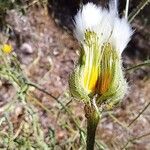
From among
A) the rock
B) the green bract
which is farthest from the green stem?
the rock

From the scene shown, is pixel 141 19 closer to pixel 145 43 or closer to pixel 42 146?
A: pixel 145 43

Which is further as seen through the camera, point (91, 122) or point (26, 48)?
point (26, 48)

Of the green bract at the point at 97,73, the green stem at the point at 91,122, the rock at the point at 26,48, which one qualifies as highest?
the rock at the point at 26,48

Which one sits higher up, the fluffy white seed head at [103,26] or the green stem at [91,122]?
the fluffy white seed head at [103,26]

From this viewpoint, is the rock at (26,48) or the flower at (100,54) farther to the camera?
the rock at (26,48)

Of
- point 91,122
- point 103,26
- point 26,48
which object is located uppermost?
point 26,48

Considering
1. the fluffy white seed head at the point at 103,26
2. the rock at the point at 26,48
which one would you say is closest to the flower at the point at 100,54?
the fluffy white seed head at the point at 103,26

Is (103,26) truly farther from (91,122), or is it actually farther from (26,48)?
(26,48)

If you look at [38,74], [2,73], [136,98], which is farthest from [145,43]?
[2,73]

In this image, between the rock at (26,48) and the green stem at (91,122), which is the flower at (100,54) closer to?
the green stem at (91,122)

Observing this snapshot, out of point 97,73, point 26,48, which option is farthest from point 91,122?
point 26,48
